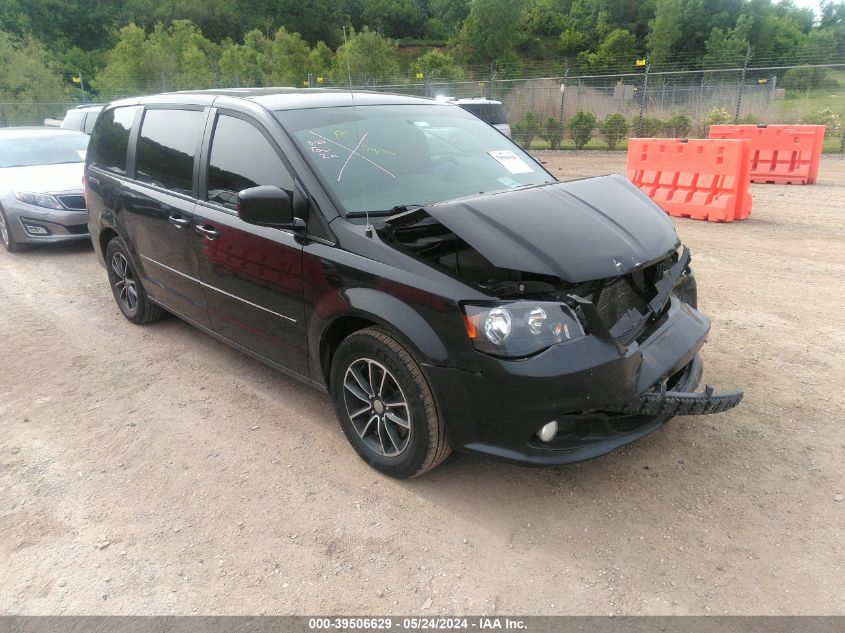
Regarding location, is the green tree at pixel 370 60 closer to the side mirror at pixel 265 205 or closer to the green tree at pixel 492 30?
the side mirror at pixel 265 205

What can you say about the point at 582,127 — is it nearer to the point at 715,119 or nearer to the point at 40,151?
the point at 715,119

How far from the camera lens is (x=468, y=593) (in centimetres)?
241

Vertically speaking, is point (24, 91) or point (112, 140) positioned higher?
point (24, 91)

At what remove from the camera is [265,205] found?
3.01 metres

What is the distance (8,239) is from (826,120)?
23655 millimetres

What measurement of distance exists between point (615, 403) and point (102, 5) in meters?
84.5

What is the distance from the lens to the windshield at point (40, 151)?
870 cm

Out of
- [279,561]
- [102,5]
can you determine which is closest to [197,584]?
[279,561]

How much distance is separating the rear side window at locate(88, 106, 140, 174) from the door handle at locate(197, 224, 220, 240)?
1492 millimetres

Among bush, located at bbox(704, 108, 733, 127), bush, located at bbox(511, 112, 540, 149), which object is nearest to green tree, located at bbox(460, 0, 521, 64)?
bush, located at bbox(511, 112, 540, 149)

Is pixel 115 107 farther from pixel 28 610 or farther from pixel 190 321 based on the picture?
pixel 28 610

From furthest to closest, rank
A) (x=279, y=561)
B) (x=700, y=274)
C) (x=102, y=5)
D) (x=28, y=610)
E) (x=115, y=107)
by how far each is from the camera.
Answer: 1. (x=102, y=5)
2. (x=700, y=274)
3. (x=115, y=107)
4. (x=279, y=561)
5. (x=28, y=610)

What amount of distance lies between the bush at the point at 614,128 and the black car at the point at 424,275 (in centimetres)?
1890

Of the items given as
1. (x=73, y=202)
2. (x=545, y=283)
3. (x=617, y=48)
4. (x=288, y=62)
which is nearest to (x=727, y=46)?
(x=617, y=48)
